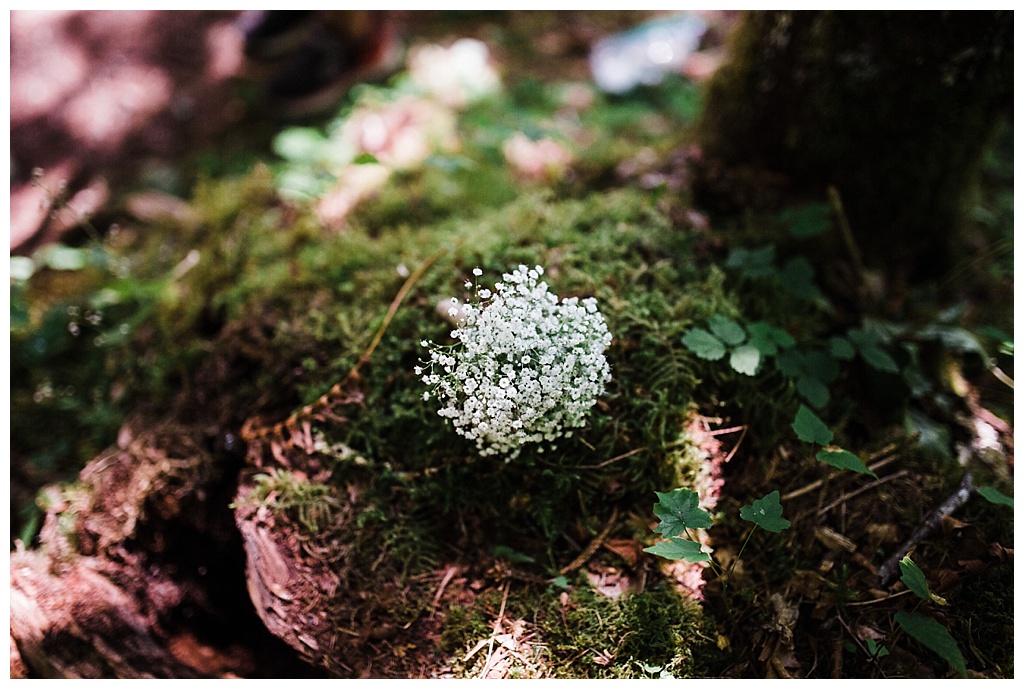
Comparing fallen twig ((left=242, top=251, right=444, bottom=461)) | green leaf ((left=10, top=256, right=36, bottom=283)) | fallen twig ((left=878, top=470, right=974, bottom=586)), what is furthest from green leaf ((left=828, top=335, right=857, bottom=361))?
green leaf ((left=10, top=256, right=36, bottom=283))

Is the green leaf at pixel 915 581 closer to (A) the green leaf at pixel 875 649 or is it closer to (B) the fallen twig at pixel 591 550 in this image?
(A) the green leaf at pixel 875 649

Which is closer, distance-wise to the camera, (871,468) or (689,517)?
(689,517)

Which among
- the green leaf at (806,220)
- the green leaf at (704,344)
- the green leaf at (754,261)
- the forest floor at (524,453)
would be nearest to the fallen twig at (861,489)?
the forest floor at (524,453)

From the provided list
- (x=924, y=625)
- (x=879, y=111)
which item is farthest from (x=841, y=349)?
(x=879, y=111)

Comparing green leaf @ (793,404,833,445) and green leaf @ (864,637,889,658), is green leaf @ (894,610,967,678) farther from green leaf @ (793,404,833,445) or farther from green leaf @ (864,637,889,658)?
green leaf @ (793,404,833,445)

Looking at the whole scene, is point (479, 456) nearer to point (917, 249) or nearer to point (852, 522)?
point (852, 522)

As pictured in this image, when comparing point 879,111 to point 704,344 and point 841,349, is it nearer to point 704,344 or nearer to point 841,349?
point 841,349
